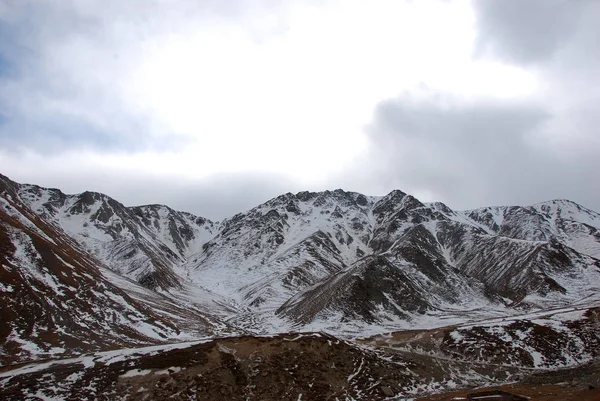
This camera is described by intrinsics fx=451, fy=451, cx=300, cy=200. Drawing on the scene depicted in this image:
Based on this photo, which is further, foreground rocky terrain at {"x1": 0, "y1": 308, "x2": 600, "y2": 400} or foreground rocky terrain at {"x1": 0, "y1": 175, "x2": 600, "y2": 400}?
foreground rocky terrain at {"x1": 0, "y1": 175, "x2": 600, "y2": 400}

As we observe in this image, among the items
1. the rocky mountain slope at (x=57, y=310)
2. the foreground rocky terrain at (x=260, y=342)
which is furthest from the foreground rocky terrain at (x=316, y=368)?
the rocky mountain slope at (x=57, y=310)

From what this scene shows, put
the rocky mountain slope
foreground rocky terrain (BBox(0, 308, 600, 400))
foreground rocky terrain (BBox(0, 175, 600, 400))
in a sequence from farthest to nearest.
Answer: the rocky mountain slope → foreground rocky terrain (BBox(0, 175, 600, 400)) → foreground rocky terrain (BBox(0, 308, 600, 400))

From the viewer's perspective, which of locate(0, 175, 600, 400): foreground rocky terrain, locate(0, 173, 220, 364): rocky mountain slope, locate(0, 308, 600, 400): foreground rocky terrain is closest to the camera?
locate(0, 308, 600, 400): foreground rocky terrain

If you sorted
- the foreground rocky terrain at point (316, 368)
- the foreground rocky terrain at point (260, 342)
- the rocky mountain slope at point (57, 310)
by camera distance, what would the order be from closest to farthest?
the foreground rocky terrain at point (316, 368) → the foreground rocky terrain at point (260, 342) → the rocky mountain slope at point (57, 310)

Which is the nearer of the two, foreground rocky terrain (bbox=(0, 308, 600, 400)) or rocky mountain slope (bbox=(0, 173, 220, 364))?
foreground rocky terrain (bbox=(0, 308, 600, 400))

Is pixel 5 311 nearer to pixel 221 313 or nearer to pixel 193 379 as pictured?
pixel 193 379

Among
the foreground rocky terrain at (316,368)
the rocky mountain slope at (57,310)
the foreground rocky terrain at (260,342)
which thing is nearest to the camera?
the foreground rocky terrain at (316,368)

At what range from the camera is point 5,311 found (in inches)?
3989

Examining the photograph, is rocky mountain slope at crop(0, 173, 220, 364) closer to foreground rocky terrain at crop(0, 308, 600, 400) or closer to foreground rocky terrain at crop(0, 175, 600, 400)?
foreground rocky terrain at crop(0, 175, 600, 400)

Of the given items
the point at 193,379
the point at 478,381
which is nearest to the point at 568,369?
the point at 478,381

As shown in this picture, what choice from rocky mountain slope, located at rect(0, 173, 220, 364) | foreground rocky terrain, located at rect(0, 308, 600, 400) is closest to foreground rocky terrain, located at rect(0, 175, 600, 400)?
foreground rocky terrain, located at rect(0, 308, 600, 400)

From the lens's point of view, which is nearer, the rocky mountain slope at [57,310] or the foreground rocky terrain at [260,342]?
the foreground rocky terrain at [260,342]

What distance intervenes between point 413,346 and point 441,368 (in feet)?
39.1

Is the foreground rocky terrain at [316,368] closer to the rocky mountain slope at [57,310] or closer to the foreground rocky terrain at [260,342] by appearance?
the foreground rocky terrain at [260,342]
